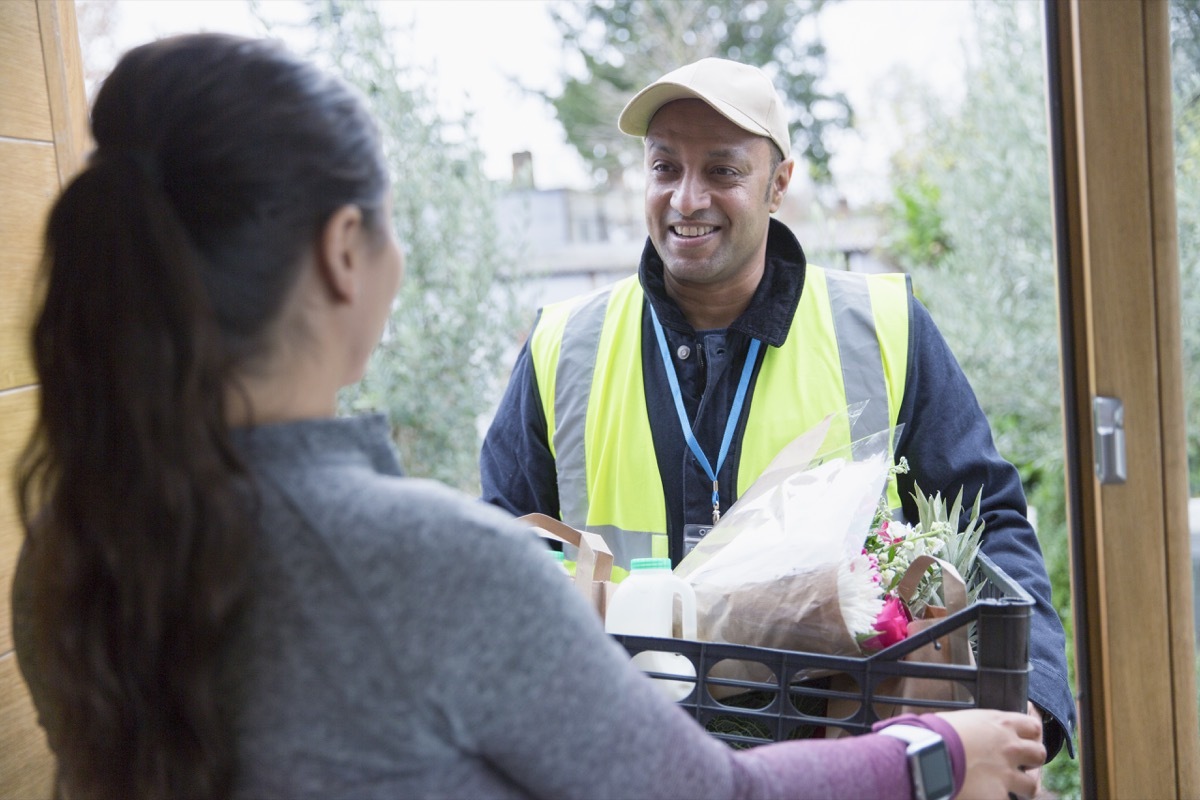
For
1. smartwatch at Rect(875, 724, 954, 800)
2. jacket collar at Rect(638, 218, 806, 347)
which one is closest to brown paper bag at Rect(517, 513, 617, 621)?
smartwatch at Rect(875, 724, 954, 800)

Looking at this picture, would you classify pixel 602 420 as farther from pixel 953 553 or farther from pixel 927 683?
pixel 927 683

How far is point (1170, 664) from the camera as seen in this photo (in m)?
1.62

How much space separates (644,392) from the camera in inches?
77.2

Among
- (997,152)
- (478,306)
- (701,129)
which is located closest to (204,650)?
(701,129)

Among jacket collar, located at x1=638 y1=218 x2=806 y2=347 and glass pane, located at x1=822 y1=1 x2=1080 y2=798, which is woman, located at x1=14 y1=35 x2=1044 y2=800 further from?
glass pane, located at x1=822 y1=1 x2=1080 y2=798

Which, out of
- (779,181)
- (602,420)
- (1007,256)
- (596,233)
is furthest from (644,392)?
(596,233)

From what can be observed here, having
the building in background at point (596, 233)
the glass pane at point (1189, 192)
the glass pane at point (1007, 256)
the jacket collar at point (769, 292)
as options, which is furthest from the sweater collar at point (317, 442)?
Result: the building in background at point (596, 233)

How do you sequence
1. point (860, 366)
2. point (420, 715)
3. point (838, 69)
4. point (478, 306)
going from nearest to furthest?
point (420, 715)
point (860, 366)
point (478, 306)
point (838, 69)

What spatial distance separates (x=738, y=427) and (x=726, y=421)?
3cm

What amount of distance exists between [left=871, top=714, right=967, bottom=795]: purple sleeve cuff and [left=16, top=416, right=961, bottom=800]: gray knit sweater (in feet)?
0.98

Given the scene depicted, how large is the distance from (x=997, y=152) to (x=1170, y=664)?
113 inches

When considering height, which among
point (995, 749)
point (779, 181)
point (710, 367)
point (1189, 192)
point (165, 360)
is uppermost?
point (779, 181)

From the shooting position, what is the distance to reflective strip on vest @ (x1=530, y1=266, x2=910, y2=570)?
6.08 ft

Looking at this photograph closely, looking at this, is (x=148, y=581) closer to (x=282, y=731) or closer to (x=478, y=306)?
(x=282, y=731)
